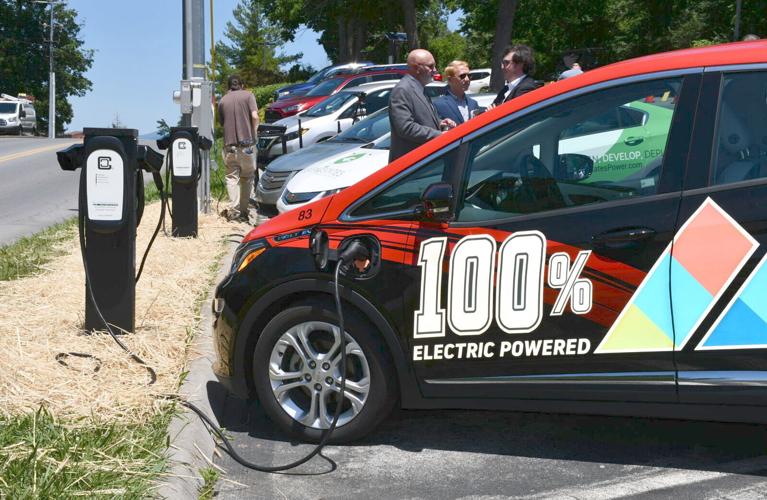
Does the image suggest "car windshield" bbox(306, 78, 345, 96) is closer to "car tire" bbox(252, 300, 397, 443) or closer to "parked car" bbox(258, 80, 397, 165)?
"parked car" bbox(258, 80, 397, 165)

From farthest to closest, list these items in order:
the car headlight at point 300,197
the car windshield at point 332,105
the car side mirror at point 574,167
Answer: the car windshield at point 332,105 < the car headlight at point 300,197 < the car side mirror at point 574,167

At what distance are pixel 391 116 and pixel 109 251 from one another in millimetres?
2496

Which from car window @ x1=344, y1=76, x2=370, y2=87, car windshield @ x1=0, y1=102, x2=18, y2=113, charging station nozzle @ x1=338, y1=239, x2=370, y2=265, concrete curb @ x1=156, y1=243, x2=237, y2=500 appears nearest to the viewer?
concrete curb @ x1=156, y1=243, x2=237, y2=500

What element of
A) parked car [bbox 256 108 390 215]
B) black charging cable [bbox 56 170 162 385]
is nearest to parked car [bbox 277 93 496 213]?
parked car [bbox 256 108 390 215]

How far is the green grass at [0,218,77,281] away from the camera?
9055mm

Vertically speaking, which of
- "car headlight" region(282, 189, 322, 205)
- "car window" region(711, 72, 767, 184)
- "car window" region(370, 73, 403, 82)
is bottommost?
"car headlight" region(282, 189, 322, 205)

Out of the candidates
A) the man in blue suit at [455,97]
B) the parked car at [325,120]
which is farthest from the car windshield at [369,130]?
the man in blue suit at [455,97]

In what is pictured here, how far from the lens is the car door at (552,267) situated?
4.35m

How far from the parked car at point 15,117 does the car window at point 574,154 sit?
2030 inches

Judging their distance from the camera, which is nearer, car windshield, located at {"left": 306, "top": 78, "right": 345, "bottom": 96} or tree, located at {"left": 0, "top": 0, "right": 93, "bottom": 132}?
car windshield, located at {"left": 306, "top": 78, "right": 345, "bottom": 96}

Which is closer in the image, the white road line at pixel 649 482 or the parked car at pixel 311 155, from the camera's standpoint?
the white road line at pixel 649 482

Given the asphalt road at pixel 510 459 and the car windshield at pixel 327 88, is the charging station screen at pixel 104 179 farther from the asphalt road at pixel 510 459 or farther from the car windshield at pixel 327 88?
the car windshield at pixel 327 88

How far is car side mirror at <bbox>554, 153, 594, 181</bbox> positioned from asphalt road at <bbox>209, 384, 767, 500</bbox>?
4.17 feet

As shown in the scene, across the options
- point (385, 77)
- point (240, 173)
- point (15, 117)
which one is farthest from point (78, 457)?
point (15, 117)
